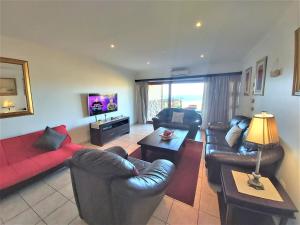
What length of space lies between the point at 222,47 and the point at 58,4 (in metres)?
3.20

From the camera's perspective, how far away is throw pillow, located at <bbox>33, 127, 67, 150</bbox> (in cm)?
255

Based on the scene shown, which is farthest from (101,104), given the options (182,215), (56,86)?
(182,215)

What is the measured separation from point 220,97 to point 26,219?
5.29 m

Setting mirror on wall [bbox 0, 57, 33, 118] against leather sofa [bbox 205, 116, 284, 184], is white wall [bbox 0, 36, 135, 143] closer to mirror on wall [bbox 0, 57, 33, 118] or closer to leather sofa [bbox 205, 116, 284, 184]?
mirror on wall [bbox 0, 57, 33, 118]

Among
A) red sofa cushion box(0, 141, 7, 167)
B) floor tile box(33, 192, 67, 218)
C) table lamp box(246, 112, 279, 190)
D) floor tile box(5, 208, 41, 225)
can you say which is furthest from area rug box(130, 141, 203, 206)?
red sofa cushion box(0, 141, 7, 167)

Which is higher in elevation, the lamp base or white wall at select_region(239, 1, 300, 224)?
white wall at select_region(239, 1, 300, 224)

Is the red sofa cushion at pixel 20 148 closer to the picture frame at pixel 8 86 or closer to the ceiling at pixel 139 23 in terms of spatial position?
the picture frame at pixel 8 86

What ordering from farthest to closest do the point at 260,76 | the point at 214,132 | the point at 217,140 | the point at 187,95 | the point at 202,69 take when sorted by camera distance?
1. the point at 187,95
2. the point at 202,69
3. the point at 214,132
4. the point at 217,140
5. the point at 260,76

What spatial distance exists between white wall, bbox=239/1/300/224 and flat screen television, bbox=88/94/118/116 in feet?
13.0

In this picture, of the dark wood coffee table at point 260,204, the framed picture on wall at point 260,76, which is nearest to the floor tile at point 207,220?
the dark wood coffee table at point 260,204

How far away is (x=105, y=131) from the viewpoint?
3.94 meters


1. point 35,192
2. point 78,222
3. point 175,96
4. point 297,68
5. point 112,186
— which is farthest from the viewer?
point 175,96

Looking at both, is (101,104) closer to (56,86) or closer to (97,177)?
(56,86)

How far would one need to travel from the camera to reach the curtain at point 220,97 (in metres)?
4.55
